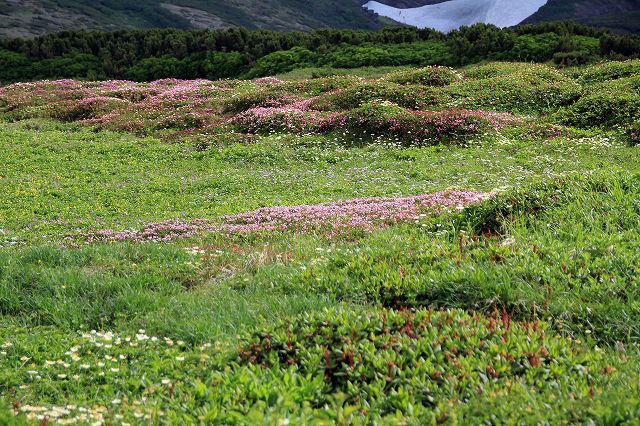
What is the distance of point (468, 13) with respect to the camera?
142 metres

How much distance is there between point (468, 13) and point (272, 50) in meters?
101

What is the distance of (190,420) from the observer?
4371mm

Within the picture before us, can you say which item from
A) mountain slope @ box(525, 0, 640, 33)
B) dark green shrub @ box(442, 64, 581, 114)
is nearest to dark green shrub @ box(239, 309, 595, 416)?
dark green shrub @ box(442, 64, 581, 114)

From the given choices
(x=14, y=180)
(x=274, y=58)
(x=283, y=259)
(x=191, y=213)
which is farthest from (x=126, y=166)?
(x=274, y=58)

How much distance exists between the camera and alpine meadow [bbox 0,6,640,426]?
4.79 meters

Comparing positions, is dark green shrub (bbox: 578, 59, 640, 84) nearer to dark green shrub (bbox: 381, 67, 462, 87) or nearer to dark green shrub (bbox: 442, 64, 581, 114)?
dark green shrub (bbox: 442, 64, 581, 114)

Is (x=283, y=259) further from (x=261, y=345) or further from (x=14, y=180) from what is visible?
(x=14, y=180)

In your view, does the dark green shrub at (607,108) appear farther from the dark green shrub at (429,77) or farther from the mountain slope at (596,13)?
the mountain slope at (596,13)

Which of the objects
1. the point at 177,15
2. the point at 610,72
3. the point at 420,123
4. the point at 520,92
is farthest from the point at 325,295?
the point at 177,15

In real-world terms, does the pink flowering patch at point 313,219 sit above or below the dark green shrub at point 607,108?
below

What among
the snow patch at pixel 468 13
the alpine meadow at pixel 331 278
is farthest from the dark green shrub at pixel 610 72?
the snow patch at pixel 468 13

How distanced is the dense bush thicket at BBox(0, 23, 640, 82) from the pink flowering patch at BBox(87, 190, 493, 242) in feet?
115

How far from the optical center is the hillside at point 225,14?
122m

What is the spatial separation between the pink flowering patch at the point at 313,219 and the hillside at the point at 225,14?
117 m
